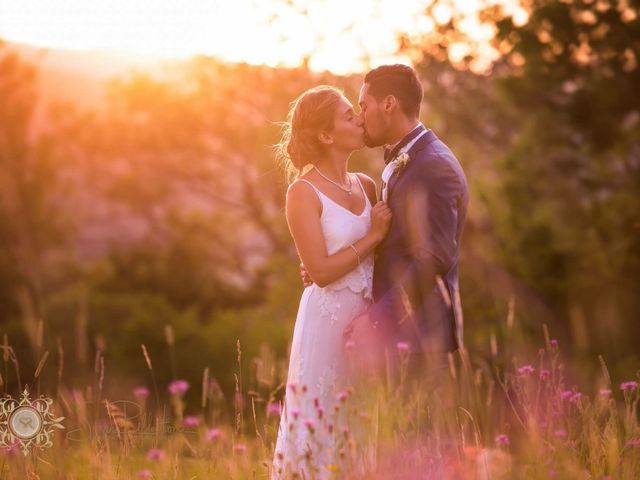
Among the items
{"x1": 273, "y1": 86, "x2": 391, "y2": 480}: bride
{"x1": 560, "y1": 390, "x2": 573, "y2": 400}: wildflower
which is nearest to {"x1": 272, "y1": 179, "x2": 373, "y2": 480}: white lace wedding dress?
{"x1": 273, "y1": 86, "x2": 391, "y2": 480}: bride

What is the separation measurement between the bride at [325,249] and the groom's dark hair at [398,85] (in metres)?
0.20

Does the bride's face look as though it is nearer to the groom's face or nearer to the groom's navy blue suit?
the groom's face

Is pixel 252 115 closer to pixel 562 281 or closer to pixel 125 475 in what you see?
pixel 562 281

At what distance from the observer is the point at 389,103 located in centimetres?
430

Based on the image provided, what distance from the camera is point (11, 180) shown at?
1947 centimetres

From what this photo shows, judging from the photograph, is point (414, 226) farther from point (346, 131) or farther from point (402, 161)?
point (346, 131)

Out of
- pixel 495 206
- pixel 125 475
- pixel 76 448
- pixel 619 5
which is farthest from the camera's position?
pixel 495 206

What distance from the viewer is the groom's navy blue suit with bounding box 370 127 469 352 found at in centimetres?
387

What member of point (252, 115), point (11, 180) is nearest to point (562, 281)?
point (252, 115)

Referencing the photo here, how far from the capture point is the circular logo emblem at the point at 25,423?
13.7ft

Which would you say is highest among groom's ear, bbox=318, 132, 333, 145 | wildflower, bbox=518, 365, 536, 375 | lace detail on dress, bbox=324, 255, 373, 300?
groom's ear, bbox=318, 132, 333, 145

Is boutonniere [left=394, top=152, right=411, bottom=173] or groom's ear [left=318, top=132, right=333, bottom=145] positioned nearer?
boutonniere [left=394, top=152, right=411, bottom=173]

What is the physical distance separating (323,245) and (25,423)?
1713mm

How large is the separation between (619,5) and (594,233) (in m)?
3.55
